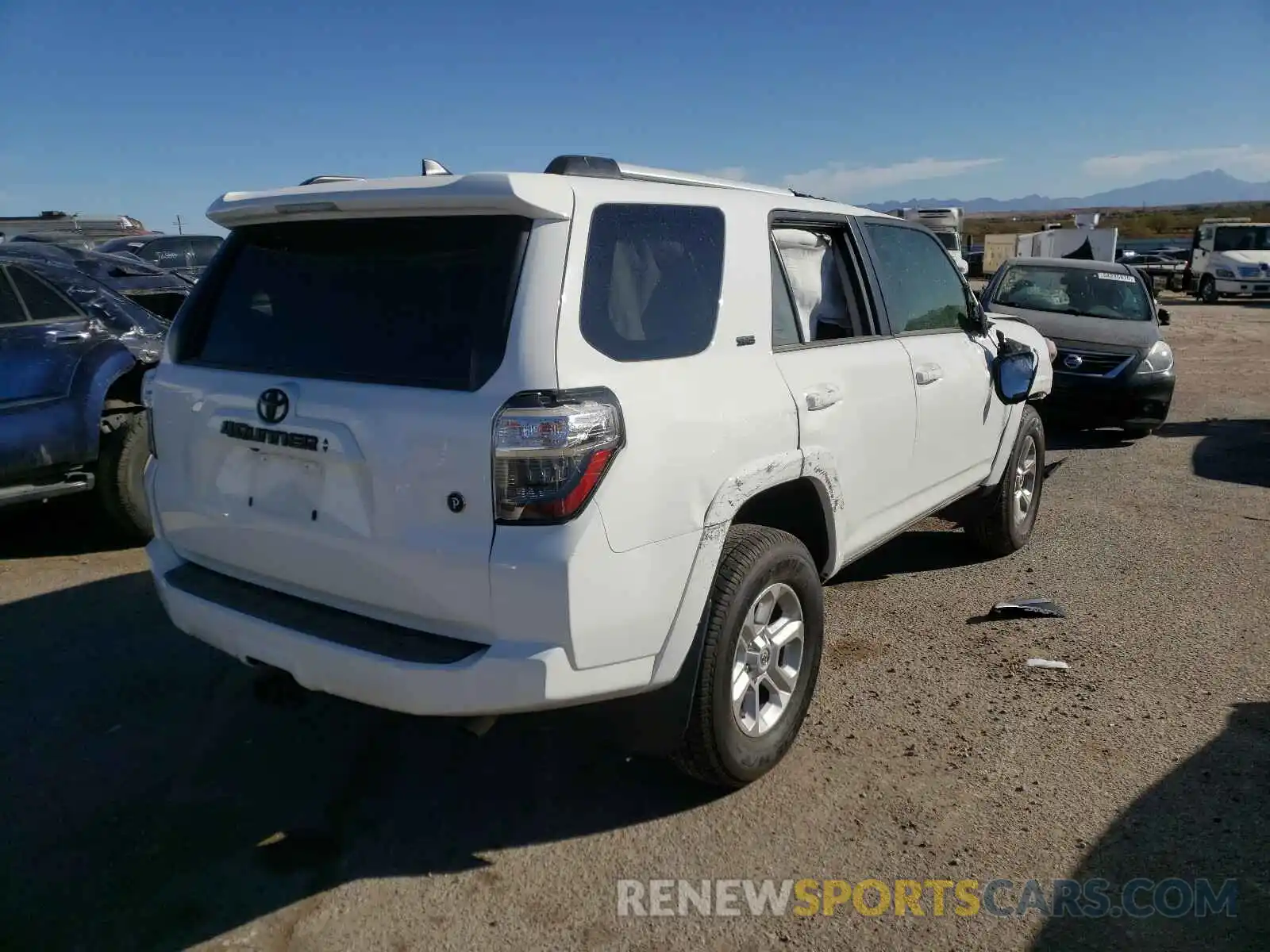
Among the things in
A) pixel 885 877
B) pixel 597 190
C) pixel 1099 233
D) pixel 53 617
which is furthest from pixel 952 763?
pixel 1099 233

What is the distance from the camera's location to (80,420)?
541 centimetres

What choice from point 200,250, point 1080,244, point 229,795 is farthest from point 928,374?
point 1080,244

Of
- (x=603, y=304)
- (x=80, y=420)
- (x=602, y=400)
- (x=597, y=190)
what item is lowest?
(x=80, y=420)

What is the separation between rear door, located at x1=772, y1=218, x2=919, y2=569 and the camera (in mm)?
3410

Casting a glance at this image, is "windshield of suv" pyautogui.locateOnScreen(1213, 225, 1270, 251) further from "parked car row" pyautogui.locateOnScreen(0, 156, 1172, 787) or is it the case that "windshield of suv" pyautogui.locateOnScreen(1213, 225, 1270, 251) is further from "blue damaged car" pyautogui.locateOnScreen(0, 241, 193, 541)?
"blue damaged car" pyautogui.locateOnScreen(0, 241, 193, 541)

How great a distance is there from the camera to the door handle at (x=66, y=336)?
5.45m

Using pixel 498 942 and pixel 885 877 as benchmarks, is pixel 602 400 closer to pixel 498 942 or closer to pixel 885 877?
pixel 498 942

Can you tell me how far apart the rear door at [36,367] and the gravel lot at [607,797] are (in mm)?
825

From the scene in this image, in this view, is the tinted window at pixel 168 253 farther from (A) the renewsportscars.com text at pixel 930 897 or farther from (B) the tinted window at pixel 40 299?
(A) the renewsportscars.com text at pixel 930 897

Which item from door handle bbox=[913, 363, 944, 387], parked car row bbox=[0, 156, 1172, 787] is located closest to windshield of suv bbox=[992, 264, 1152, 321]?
door handle bbox=[913, 363, 944, 387]

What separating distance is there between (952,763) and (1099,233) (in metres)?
28.0

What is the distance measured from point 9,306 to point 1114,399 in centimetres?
872

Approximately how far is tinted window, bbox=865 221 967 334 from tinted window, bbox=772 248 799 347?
0.87 m

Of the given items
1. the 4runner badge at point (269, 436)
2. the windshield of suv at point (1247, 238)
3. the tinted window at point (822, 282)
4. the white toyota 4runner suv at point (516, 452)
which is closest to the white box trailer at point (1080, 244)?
the windshield of suv at point (1247, 238)
